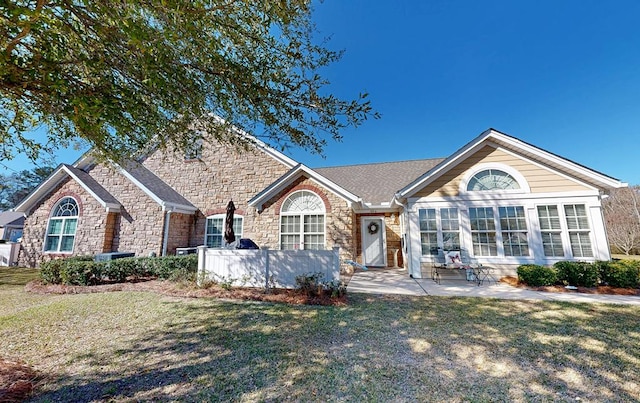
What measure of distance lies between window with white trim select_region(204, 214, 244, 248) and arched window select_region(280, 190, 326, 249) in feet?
8.53

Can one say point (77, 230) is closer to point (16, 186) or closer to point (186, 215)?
point (186, 215)

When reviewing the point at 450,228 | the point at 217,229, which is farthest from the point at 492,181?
the point at 217,229

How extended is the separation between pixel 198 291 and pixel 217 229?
20.3 feet

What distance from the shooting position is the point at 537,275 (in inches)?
299

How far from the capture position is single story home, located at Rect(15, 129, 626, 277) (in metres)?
8.55

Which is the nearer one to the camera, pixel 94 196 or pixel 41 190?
pixel 94 196

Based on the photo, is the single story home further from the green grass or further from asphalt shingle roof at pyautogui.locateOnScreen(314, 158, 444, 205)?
the green grass

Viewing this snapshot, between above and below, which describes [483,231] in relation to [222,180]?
below

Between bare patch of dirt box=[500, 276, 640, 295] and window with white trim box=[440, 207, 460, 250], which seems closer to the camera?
bare patch of dirt box=[500, 276, 640, 295]

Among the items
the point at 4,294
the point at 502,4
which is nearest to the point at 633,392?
the point at 502,4

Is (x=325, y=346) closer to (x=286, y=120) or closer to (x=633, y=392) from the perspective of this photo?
(x=633, y=392)

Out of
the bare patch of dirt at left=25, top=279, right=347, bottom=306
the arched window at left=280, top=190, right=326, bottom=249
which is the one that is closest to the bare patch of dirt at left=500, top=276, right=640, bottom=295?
the bare patch of dirt at left=25, top=279, right=347, bottom=306

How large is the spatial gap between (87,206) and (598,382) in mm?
17341

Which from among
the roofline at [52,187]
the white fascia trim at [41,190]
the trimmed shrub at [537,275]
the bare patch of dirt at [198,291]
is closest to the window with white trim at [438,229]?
the trimmed shrub at [537,275]
